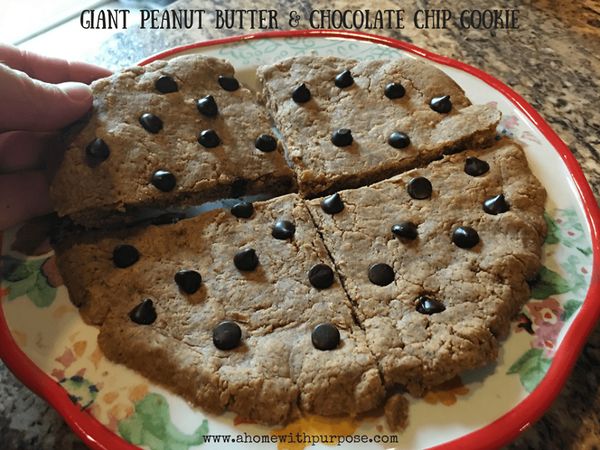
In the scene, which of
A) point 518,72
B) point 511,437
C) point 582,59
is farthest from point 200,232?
point 582,59

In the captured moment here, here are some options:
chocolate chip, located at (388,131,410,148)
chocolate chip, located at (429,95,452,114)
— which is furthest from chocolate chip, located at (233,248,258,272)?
chocolate chip, located at (429,95,452,114)

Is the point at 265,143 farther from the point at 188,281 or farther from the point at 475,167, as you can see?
the point at 475,167

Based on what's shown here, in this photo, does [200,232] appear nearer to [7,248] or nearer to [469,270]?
[7,248]

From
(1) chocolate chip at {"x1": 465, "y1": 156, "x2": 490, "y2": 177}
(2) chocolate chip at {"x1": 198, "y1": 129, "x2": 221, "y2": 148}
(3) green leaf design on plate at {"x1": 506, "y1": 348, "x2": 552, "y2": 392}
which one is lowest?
(3) green leaf design on plate at {"x1": 506, "y1": 348, "x2": 552, "y2": 392}

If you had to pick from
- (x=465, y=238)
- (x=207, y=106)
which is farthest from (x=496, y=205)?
(x=207, y=106)

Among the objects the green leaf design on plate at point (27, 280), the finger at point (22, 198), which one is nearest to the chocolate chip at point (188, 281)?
the green leaf design on plate at point (27, 280)

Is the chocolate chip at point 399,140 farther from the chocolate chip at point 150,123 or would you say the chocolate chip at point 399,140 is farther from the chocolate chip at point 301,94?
the chocolate chip at point 150,123

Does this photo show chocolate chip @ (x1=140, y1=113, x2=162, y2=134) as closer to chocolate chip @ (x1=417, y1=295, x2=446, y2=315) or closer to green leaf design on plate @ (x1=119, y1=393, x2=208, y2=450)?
green leaf design on plate @ (x1=119, y1=393, x2=208, y2=450)
